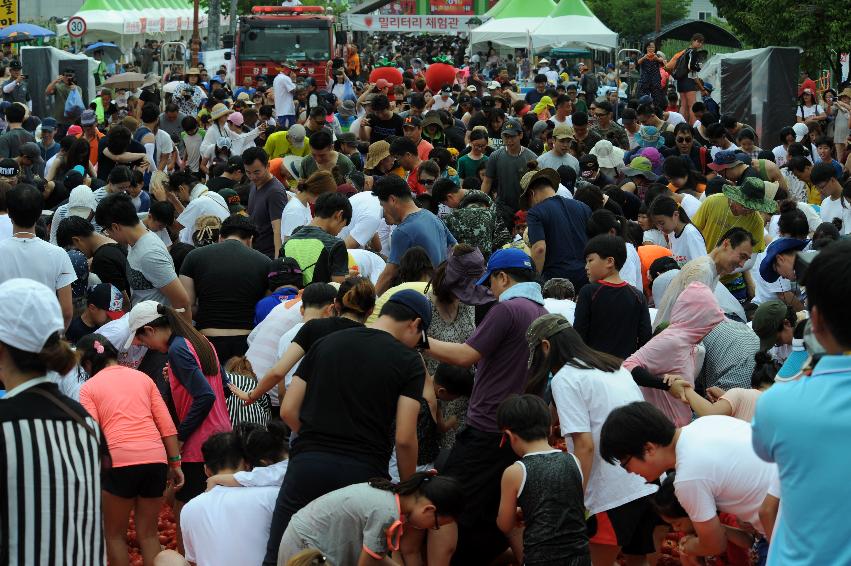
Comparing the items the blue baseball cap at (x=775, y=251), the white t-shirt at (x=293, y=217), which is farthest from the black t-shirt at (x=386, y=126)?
the blue baseball cap at (x=775, y=251)

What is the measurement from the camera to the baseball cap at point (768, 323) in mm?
6766

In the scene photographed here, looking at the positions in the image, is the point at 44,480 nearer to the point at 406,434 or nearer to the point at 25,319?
the point at 25,319

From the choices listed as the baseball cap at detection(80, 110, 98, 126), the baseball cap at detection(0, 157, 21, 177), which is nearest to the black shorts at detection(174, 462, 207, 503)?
the baseball cap at detection(0, 157, 21, 177)

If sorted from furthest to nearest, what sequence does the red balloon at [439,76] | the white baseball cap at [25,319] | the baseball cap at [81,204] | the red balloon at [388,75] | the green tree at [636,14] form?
the green tree at [636,14]
the red balloon at [439,76]
the red balloon at [388,75]
the baseball cap at [81,204]
the white baseball cap at [25,319]

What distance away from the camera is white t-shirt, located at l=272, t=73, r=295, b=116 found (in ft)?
66.6

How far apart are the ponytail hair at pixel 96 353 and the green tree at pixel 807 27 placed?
2628 centimetres

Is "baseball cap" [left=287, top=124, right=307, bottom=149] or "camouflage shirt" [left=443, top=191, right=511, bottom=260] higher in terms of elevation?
"baseball cap" [left=287, top=124, right=307, bottom=149]

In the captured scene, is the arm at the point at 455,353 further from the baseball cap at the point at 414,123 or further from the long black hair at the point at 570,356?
the baseball cap at the point at 414,123

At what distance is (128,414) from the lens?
582 centimetres

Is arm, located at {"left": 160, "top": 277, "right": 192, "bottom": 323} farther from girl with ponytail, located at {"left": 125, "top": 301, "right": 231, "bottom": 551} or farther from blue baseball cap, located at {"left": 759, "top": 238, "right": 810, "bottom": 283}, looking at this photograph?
blue baseball cap, located at {"left": 759, "top": 238, "right": 810, "bottom": 283}

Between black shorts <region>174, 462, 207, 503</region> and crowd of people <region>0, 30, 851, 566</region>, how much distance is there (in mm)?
17

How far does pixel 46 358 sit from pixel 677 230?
6.03 meters

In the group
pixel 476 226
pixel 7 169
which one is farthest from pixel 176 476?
pixel 7 169

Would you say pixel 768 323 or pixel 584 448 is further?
pixel 768 323
